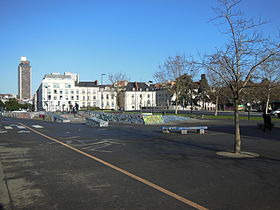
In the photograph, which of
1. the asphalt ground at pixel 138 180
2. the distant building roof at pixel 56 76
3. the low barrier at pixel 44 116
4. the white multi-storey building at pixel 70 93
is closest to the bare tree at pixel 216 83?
the asphalt ground at pixel 138 180

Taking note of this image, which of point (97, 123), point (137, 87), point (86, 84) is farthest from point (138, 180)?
point (137, 87)

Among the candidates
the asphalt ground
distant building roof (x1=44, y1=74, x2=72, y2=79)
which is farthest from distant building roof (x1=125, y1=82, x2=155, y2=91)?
the asphalt ground

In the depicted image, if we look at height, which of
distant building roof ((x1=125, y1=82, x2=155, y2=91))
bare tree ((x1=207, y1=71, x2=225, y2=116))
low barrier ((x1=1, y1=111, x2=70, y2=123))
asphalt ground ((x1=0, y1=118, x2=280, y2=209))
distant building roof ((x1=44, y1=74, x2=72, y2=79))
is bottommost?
asphalt ground ((x1=0, y1=118, x2=280, y2=209))

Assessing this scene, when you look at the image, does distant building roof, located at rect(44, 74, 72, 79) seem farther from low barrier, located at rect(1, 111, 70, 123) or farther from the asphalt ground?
the asphalt ground

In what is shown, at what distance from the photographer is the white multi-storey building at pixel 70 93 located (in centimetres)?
11131

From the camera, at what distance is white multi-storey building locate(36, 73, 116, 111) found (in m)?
111

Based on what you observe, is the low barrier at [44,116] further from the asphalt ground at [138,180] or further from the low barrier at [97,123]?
the asphalt ground at [138,180]

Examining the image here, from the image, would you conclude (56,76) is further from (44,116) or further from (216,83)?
(216,83)

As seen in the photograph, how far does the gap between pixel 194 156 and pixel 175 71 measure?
3650cm

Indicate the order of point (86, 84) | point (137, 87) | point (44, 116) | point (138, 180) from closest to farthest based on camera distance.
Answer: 1. point (138, 180)
2. point (44, 116)
3. point (86, 84)
4. point (137, 87)

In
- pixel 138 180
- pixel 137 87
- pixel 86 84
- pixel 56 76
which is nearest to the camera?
pixel 138 180

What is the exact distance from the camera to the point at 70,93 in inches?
4530

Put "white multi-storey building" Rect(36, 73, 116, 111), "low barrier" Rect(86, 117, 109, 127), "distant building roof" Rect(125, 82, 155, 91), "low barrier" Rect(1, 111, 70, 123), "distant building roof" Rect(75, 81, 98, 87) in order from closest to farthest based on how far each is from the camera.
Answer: "low barrier" Rect(86, 117, 109, 127), "low barrier" Rect(1, 111, 70, 123), "white multi-storey building" Rect(36, 73, 116, 111), "distant building roof" Rect(75, 81, 98, 87), "distant building roof" Rect(125, 82, 155, 91)

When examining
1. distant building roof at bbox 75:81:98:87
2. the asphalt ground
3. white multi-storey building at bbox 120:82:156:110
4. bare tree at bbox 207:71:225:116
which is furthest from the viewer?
white multi-storey building at bbox 120:82:156:110
